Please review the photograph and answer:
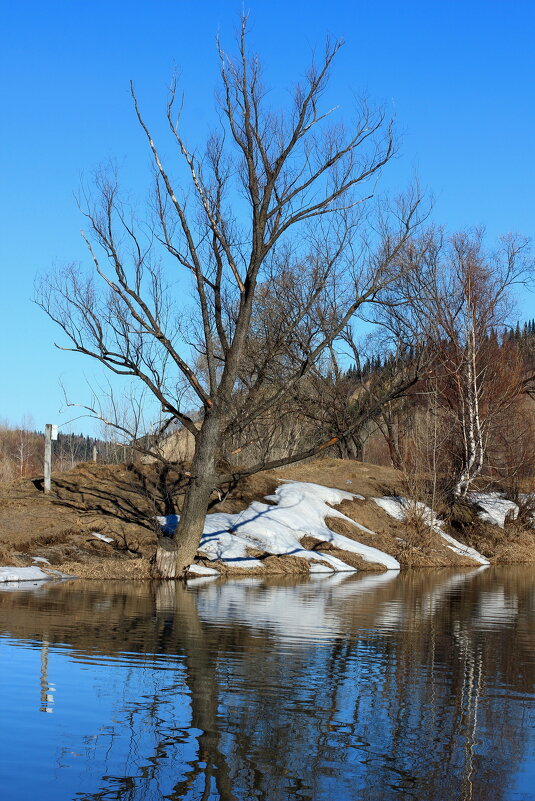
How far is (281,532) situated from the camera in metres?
24.5

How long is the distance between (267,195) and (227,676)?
13.6 m

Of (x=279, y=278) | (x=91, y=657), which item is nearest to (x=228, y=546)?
(x=91, y=657)

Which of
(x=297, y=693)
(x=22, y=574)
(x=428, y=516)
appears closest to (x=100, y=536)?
(x=22, y=574)

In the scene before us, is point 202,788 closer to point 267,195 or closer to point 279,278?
point 267,195

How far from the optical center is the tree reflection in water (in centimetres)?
560

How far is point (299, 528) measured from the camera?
83.6ft

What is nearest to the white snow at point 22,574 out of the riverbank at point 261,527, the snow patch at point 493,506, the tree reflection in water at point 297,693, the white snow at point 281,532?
the riverbank at point 261,527

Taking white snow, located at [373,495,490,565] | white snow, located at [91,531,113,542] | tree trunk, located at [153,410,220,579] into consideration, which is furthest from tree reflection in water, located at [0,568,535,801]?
white snow, located at [373,495,490,565]

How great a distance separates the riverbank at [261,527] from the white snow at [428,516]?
2.0 inches

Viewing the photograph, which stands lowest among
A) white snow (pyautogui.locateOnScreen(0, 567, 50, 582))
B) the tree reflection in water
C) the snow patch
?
the tree reflection in water

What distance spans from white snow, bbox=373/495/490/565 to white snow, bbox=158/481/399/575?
7.86 ft

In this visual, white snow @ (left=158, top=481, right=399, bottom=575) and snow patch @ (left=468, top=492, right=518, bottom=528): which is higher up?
snow patch @ (left=468, top=492, right=518, bottom=528)

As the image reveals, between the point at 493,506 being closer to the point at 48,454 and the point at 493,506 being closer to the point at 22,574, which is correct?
the point at 48,454

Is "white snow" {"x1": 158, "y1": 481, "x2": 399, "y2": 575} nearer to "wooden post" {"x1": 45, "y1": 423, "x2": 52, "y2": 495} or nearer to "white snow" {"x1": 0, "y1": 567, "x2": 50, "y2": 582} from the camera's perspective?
"wooden post" {"x1": 45, "y1": 423, "x2": 52, "y2": 495}
